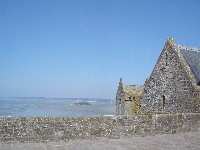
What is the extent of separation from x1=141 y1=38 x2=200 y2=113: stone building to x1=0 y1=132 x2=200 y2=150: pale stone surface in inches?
308

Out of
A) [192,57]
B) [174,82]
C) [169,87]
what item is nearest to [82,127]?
[174,82]

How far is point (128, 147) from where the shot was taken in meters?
8.67

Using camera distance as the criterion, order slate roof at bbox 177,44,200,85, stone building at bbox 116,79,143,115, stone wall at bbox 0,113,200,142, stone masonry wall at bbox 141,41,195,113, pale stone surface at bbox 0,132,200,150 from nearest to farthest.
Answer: pale stone surface at bbox 0,132,200,150 < stone wall at bbox 0,113,200,142 < stone masonry wall at bbox 141,41,195,113 < slate roof at bbox 177,44,200,85 < stone building at bbox 116,79,143,115

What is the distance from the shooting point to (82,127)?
991 centimetres

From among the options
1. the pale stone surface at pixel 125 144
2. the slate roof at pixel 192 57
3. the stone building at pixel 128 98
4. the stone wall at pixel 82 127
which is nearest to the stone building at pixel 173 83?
the slate roof at pixel 192 57

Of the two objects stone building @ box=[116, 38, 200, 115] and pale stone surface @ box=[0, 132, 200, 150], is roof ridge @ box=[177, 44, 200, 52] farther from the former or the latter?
pale stone surface @ box=[0, 132, 200, 150]

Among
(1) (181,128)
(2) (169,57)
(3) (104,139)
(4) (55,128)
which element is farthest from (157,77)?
(4) (55,128)

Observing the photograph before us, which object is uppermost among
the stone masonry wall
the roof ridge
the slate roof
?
the roof ridge

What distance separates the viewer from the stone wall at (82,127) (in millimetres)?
9109

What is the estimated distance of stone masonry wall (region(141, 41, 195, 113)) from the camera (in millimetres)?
A: 18094

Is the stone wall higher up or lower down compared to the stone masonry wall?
lower down

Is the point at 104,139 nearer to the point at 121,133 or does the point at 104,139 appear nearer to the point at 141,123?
the point at 121,133

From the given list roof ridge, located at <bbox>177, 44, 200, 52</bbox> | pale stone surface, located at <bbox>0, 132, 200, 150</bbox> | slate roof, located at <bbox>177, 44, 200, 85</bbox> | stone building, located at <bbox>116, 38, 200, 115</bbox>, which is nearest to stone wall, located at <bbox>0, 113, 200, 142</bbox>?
pale stone surface, located at <bbox>0, 132, 200, 150</bbox>

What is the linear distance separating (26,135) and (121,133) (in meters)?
4.07
